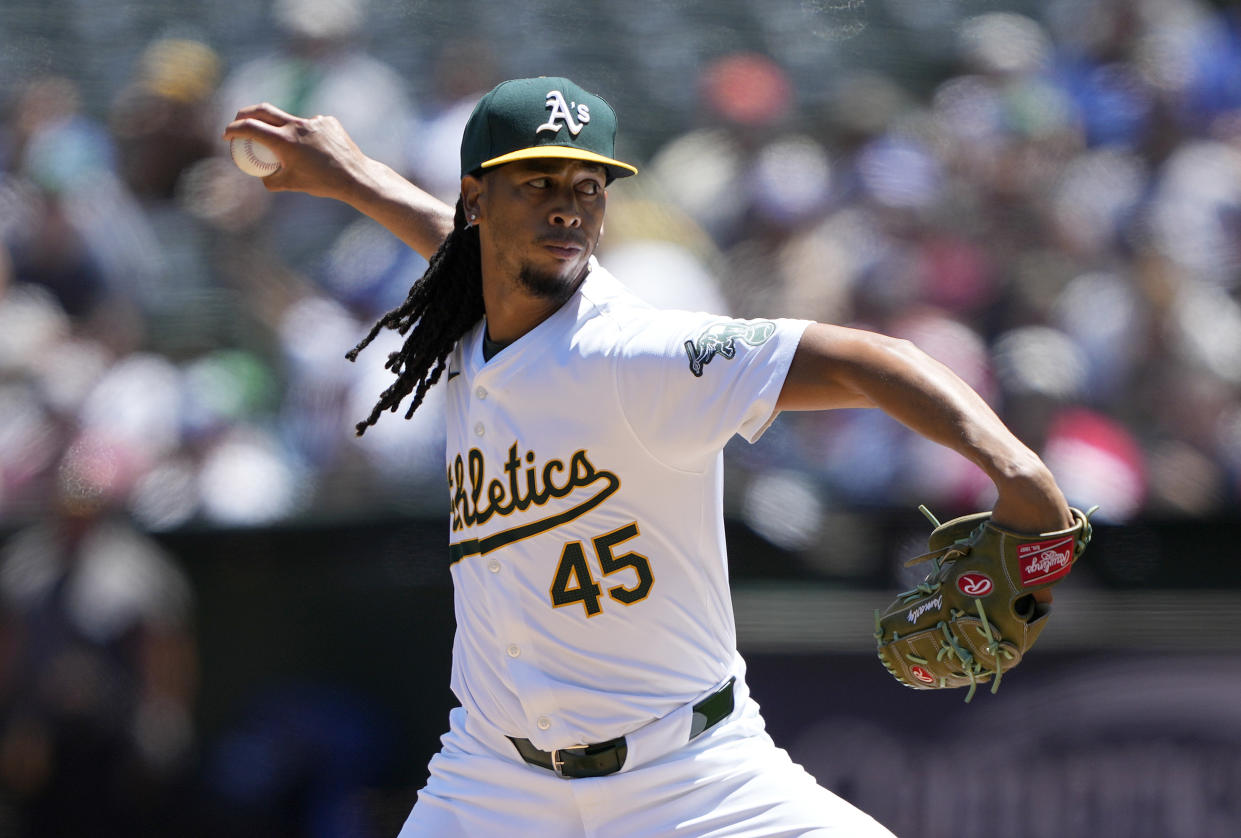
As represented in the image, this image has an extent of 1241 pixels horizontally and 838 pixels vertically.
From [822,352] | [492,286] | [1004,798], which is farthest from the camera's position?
[1004,798]

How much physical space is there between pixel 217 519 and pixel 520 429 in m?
2.67

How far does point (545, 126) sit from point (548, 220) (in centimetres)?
17

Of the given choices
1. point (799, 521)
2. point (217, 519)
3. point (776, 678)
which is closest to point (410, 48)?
point (217, 519)

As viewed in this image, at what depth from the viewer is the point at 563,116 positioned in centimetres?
258

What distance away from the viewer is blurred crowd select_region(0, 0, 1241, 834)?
4.92 metres

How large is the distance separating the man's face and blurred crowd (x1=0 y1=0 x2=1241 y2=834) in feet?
7.94

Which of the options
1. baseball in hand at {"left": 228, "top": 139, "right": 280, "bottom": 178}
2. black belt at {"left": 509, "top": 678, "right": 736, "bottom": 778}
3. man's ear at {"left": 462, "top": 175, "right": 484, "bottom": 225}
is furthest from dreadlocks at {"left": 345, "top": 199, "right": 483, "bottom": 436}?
black belt at {"left": 509, "top": 678, "right": 736, "bottom": 778}

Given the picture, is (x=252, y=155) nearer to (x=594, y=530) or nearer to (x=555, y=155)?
(x=555, y=155)

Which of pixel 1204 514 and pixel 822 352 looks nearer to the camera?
pixel 822 352

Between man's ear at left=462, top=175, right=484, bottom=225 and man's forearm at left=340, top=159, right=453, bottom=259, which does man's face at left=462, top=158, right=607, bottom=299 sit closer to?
man's ear at left=462, top=175, right=484, bottom=225

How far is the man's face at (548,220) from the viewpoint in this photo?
2.60 metres

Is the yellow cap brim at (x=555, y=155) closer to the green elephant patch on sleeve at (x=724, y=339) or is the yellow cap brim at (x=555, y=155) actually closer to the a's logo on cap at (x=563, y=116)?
the a's logo on cap at (x=563, y=116)

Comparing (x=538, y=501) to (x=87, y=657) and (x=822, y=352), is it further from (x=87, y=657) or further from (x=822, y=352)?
(x=87, y=657)

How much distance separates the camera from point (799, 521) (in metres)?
4.93
